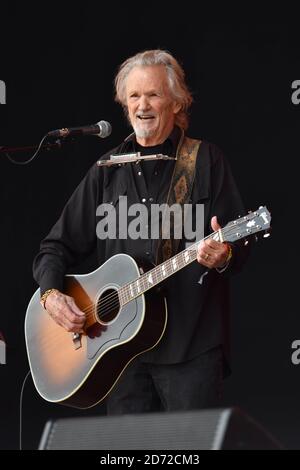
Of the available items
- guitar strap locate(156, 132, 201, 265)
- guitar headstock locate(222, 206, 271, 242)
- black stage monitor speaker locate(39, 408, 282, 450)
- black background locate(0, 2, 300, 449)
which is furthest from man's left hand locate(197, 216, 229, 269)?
black background locate(0, 2, 300, 449)

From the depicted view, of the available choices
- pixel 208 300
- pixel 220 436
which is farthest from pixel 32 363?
pixel 220 436

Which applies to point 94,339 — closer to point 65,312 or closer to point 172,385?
point 65,312

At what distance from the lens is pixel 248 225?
3240mm

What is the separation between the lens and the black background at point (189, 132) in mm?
5523

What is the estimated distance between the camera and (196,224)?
139 inches

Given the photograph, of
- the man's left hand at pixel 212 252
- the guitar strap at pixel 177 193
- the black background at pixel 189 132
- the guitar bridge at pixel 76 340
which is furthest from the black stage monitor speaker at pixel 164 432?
the black background at pixel 189 132

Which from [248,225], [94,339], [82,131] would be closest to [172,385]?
[94,339]

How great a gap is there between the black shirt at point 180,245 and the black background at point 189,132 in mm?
1767

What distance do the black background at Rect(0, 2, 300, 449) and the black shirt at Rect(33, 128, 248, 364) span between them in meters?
1.77

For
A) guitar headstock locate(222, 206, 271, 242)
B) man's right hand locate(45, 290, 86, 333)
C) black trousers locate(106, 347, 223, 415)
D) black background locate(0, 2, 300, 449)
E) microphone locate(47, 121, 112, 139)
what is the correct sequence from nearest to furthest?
guitar headstock locate(222, 206, 271, 242)
black trousers locate(106, 347, 223, 415)
microphone locate(47, 121, 112, 139)
man's right hand locate(45, 290, 86, 333)
black background locate(0, 2, 300, 449)

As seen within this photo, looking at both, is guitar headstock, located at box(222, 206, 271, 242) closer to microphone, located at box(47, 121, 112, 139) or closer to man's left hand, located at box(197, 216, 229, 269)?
man's left hand, located at box(197, 216, 229, 269)

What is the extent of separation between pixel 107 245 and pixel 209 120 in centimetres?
217

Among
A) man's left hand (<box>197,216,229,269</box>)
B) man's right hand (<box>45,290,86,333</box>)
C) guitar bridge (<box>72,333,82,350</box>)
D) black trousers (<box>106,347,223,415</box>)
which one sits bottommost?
black trousers (<box>106,347,223,415</box>)

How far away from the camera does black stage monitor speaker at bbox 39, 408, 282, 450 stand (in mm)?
1628
